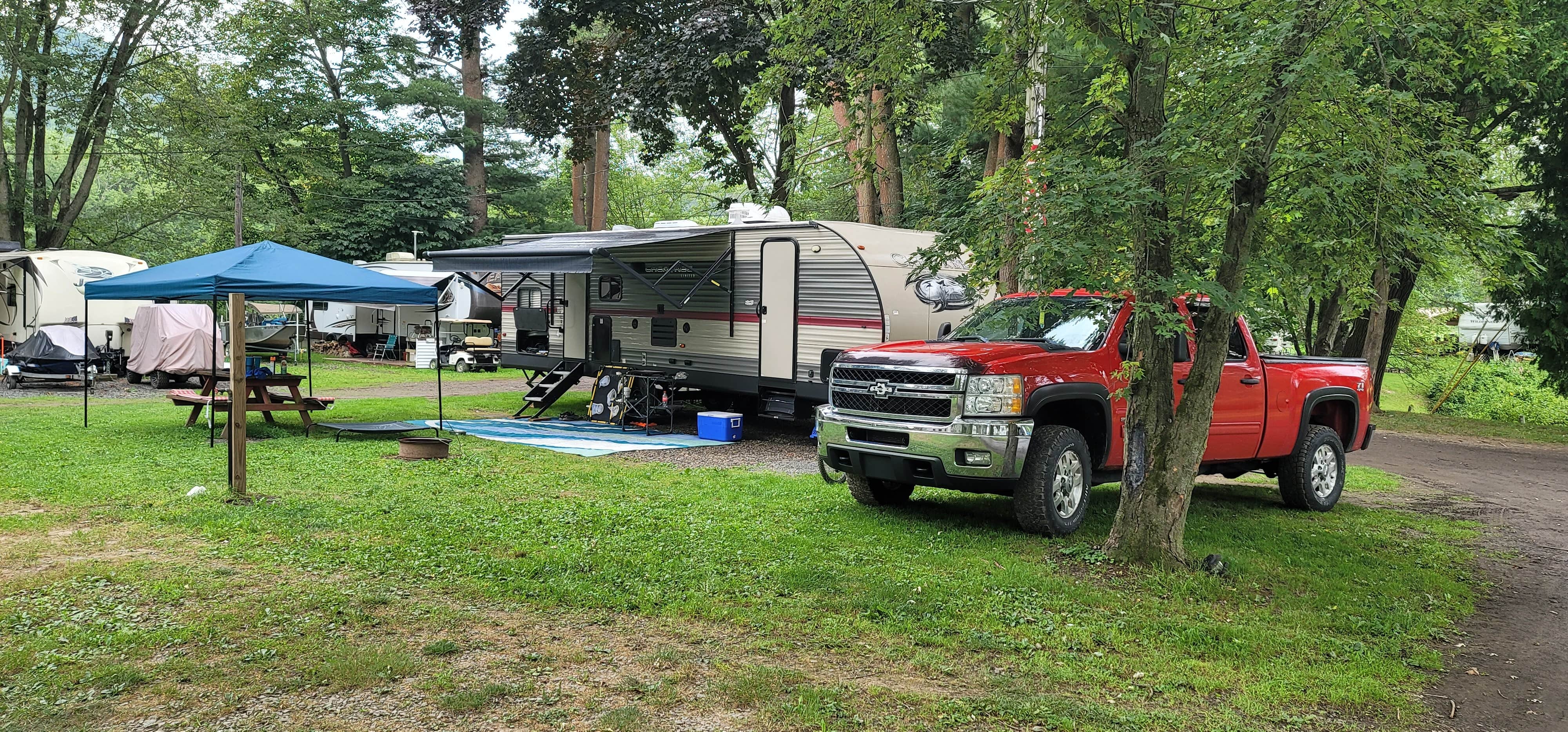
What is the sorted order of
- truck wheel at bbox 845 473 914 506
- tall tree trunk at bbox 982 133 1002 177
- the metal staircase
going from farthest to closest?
tall tree trunk at bbox 982 133 1002 177 → the metal staircase → truck wheel at bbox 845 473 914 506

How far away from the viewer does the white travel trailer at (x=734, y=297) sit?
1300 cm

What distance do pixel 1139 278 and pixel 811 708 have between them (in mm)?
3375

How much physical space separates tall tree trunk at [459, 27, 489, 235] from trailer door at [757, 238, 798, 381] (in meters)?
23.4

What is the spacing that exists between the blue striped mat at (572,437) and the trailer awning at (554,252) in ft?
6.97

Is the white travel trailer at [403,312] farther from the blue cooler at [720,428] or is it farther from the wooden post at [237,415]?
the wooden post at [237,415]

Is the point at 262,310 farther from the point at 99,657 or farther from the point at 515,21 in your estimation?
the point at 99,657

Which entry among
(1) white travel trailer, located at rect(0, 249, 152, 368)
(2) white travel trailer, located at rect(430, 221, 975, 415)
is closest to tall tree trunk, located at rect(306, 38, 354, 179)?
(1) white travel trailer, located at rect(0, 249, 152, 368)

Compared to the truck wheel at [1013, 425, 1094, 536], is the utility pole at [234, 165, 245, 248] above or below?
above

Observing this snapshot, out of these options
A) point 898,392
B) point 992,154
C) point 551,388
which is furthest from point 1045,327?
point 551,388

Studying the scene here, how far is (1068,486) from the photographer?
789 cm

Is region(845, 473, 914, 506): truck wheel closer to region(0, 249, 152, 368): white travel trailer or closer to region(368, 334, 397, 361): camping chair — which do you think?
region(0, 249, 152, 368): white travel trailer

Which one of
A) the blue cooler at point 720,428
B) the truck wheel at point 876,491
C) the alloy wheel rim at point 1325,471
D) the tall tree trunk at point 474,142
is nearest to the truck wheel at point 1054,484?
the truck wheel at point 876,491

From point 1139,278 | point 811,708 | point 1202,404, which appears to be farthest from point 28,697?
point 1202,404

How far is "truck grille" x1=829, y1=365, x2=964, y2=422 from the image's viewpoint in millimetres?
7582
